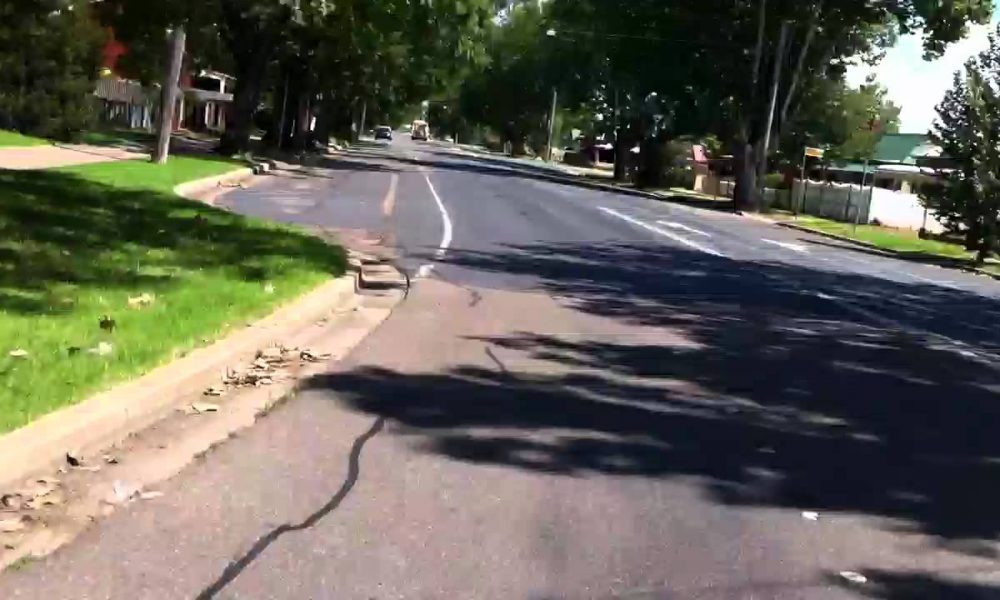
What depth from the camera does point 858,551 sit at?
19.8 feet

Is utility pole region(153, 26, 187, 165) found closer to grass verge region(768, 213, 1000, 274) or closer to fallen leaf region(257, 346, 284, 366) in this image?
fallen leaf region(257, 346, 284, 366)

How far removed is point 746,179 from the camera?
52125 mm

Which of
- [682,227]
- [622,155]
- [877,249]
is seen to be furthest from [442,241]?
[622,155]

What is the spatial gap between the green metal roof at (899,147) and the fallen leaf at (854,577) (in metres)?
86.7

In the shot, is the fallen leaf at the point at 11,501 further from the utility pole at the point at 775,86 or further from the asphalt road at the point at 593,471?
the utility pole at the point at 775,86

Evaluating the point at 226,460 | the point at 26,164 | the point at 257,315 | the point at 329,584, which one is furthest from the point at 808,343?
the point at 26,164

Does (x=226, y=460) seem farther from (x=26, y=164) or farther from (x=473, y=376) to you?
(x=26, y=164)

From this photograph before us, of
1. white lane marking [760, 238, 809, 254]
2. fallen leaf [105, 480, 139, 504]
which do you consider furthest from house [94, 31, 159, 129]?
fallen leaf [105, 480, 139, 504]

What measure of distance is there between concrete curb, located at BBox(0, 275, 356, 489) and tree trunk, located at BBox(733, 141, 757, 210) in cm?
4265

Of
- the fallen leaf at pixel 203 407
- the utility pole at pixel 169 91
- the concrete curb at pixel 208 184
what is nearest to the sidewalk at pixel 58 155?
the utility pole at pixel 169 91

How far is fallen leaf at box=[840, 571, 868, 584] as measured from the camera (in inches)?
222

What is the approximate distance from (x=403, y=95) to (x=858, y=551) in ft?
198

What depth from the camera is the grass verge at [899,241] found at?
111 feet

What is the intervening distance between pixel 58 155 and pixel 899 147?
3086 inches
